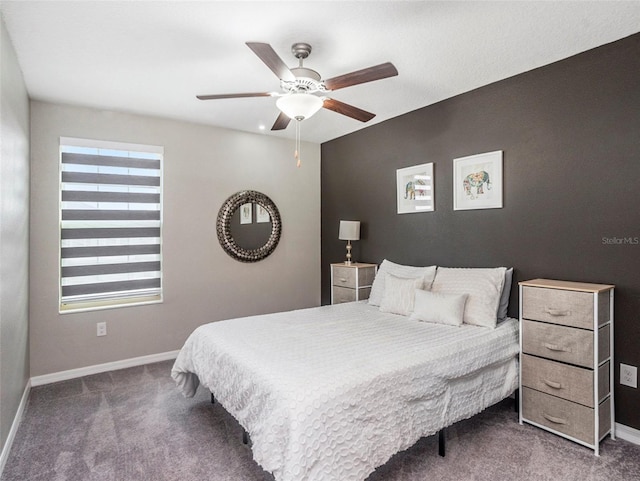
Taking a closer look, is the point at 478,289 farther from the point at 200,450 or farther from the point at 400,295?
the point at 200,450

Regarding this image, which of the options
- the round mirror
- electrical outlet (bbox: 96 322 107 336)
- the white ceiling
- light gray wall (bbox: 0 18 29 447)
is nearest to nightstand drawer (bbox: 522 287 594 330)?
the white ceiling

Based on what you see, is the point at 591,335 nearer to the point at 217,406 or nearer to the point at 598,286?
the point at 598,286

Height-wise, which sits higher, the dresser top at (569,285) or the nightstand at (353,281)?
the dresser top at (569,285)

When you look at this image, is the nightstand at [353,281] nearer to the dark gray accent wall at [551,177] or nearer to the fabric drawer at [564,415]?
the dark gray accent wall at [551,177]

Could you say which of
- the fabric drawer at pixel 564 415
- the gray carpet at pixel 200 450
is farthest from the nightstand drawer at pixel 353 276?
the fabric drawer at pixel 564 415

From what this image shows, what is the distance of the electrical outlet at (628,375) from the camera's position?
2.35m

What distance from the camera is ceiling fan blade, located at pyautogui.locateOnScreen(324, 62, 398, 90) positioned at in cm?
199

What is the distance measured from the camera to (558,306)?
238 cm

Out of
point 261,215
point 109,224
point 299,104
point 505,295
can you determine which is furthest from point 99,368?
point 505,295

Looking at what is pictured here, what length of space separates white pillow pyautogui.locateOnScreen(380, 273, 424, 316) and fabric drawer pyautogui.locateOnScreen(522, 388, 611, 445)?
102 centimetres

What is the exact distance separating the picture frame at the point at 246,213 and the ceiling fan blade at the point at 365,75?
7.87 ft

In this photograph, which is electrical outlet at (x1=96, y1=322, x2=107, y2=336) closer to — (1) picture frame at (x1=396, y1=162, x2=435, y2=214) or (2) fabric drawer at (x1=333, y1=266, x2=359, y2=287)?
(2) fabric drawer at (x1=333, y1=266, x2=359, y2=287)

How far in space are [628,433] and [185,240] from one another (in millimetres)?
3997

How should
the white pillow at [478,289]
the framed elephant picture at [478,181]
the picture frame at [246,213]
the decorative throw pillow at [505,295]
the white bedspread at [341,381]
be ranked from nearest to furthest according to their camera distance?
1. the white bedspread at [341,381]
2. the white pillow at [478,289]
3. the decorative throw pillow at [505,295]
4. the framed elephant picture at [478,181]
5. the picture frame at [246,213]
